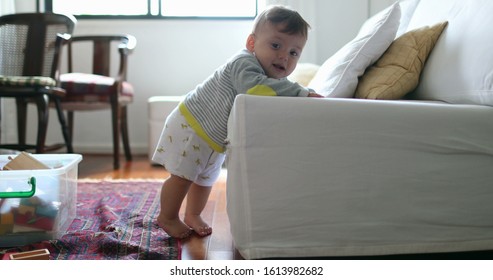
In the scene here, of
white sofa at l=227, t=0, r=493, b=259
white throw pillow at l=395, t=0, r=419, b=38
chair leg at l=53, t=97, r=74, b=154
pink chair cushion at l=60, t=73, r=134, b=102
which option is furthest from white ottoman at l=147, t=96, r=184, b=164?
white sofa at l=227, t=0, r=493, b=259

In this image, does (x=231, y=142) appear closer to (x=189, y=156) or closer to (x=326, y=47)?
(x=189, y=156)

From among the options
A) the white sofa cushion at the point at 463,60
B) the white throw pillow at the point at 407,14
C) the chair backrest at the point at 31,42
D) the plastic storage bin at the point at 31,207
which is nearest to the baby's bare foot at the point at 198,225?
the plastic storage bin at the point at 31,207

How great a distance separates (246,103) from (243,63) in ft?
0.81

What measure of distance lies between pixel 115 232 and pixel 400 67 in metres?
1.01

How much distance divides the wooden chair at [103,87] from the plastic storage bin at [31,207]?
1.64m

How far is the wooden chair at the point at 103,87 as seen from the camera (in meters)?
2.92

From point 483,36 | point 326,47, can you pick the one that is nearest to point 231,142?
point 483,36

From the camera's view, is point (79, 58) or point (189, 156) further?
point (79, 58)

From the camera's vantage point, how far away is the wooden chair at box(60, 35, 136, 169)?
2.92 meters

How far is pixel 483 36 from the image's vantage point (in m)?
1.29

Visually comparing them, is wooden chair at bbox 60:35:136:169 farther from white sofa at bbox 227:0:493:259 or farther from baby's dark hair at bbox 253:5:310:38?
white sofa at bbox 227:0:493:259

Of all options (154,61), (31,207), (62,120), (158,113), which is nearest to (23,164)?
(31,207)

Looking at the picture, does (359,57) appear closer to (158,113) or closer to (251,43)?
(251,43)

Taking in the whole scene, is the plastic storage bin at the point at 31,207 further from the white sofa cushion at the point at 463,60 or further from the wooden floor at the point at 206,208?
the white sofa cushion at the point at 463,60
